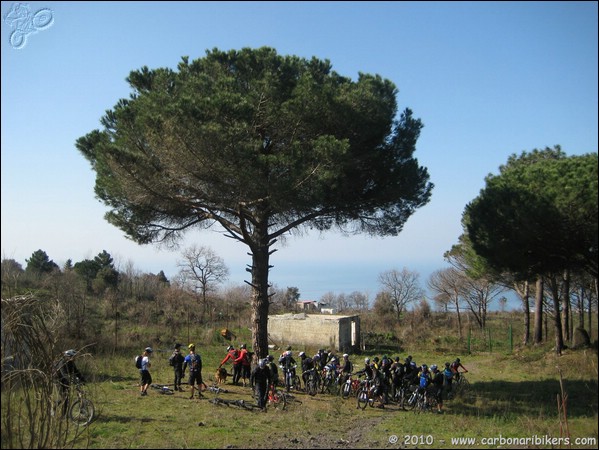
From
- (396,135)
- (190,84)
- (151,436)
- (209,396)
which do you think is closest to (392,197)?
(396,135)

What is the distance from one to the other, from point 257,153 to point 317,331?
1435 cm

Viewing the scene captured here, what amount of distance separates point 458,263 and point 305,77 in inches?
936

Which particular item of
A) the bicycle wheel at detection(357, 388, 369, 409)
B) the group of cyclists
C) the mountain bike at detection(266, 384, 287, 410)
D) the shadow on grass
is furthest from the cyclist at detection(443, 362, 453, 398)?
the mountain bike at detection(266, 384, 287, 410)

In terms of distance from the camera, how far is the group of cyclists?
1277 cm

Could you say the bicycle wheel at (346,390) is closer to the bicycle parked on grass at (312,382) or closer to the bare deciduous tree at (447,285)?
the bicycle parked on grass at (312,382)

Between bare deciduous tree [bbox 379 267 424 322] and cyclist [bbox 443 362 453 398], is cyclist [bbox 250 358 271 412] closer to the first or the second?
cyclist [bbox 443 362 453 398]

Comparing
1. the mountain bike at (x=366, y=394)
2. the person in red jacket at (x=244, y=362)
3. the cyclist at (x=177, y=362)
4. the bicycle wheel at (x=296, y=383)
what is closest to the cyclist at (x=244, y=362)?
the person in red jacket at (x=244, y=362)

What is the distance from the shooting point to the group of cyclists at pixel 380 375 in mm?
12773

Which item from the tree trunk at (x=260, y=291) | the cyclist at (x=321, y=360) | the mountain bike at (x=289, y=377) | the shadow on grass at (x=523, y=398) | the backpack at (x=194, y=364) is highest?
the tree trunk at (x=260, y=291)

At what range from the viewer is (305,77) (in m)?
13.1

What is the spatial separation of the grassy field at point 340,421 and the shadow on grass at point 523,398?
26mm

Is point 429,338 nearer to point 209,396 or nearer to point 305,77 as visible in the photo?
point 209,396

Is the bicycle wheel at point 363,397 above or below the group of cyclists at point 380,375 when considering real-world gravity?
below

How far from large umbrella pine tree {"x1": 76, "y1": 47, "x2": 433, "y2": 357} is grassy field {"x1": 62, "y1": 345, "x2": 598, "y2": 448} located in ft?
14.4
